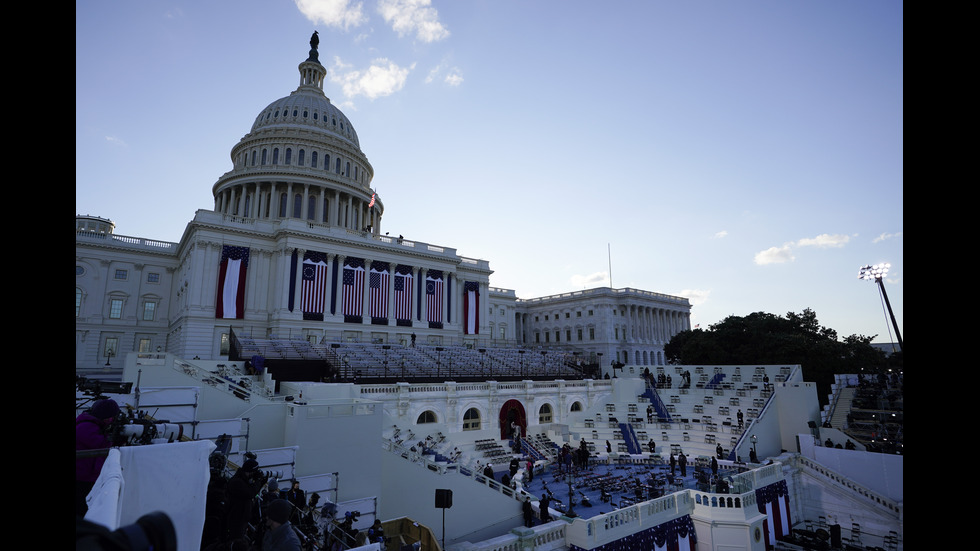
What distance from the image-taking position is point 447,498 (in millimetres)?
16016

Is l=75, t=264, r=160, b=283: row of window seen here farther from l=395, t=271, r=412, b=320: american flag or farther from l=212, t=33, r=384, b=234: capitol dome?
l=395, t=271, r=412, b=320: american flag

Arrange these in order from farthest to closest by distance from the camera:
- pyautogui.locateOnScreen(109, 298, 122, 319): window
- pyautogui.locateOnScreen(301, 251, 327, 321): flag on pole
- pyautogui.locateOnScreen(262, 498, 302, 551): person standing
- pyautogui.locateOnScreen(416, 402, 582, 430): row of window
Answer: pyautogui.locateOnScreen(109, 298, 122, 319): window, pyautogui.locateOnScreen(301, 251, 327, 321): flag on pole, pyautogui.locateOnScreen(416, 402, 582, 430): row of window, pyautogui.locateOnScreen(262, 498, 302, 551): person standing

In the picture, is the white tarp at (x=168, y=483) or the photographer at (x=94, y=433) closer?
the white tarp at (x=168, y=483)

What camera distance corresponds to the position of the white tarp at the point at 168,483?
15.7ft

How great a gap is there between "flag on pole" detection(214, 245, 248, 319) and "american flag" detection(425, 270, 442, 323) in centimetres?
1975

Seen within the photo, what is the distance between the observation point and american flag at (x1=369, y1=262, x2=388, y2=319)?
5525 cm

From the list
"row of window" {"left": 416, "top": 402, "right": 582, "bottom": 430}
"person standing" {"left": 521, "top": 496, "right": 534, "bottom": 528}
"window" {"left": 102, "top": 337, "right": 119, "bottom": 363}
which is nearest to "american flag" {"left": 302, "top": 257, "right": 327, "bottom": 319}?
"window" {"left": 102, "top": 337, "right": 119, "bottom": 363}

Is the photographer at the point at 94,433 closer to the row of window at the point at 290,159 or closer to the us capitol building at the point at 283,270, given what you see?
the us capitol building at the point at 283,270

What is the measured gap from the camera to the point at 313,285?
51656 millimetres

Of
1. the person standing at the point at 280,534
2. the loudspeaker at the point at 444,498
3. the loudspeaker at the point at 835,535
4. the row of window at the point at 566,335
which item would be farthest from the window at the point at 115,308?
the row of window at the point at 566,335

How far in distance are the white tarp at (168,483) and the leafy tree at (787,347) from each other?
2243 inches
